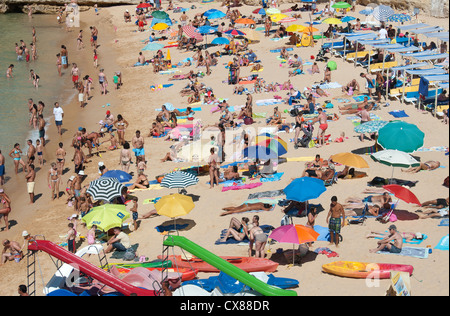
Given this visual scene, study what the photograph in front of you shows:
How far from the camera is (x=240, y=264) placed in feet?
44.7

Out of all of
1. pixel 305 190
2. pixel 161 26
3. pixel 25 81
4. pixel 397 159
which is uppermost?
pixel 161 26

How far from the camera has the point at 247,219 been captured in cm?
1520

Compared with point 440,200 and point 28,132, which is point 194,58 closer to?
point 28,132

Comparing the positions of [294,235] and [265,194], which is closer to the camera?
[294,235]

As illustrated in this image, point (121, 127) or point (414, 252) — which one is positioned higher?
point (414, 252)

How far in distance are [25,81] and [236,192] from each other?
60.9 feet

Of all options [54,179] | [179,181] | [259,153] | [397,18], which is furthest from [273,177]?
[397,18]

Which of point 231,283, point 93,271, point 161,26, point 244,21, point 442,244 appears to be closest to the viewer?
A: point 231,283

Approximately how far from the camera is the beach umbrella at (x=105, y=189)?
17094 mm

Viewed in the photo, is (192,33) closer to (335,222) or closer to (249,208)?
(249,208)

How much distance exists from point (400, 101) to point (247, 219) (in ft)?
35.0

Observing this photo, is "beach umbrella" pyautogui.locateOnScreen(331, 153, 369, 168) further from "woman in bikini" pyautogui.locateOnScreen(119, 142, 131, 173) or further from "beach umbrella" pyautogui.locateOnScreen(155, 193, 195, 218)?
"woman in bikini" pyautogui.locateOnScreen(119, 142, 131, 173)

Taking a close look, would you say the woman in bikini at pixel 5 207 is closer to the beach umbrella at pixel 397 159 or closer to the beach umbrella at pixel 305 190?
the beach umbrella at pixel 305 190
